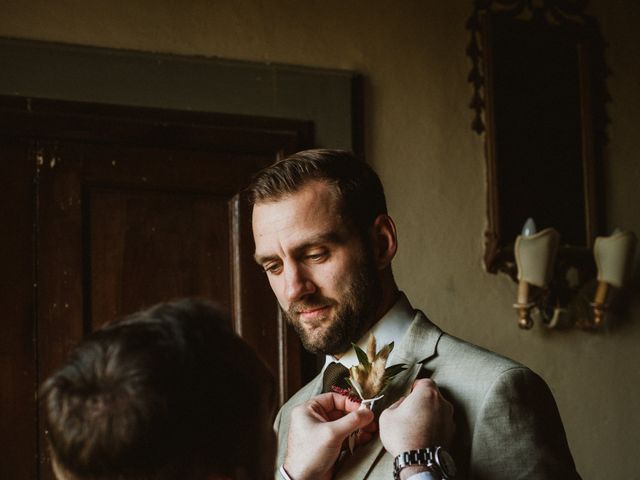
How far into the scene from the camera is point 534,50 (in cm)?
387

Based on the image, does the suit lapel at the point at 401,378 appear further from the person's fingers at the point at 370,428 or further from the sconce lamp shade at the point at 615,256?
the sconce lamp shade at the point at 615,256

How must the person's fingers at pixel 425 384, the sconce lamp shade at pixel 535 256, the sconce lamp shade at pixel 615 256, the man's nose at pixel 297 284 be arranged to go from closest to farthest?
the person's fingers at pixel 425 384 < the man's nose at pixel 297 284 < the sconce lamp shade at pixel 535 256 < the sconce lamp shade at pixel 615 256

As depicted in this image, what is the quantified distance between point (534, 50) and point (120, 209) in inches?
73.3

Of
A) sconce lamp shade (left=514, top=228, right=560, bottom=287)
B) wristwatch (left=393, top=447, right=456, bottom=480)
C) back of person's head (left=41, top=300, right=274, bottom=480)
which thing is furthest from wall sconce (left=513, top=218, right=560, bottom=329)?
back of person's head (left=41, top=300, right=274, bottom=480)

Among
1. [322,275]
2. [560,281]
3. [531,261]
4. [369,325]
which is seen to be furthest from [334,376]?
[560,281]

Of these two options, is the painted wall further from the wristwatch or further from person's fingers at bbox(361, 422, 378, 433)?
the wristwatch

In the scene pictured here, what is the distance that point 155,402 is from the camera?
3.68 feet

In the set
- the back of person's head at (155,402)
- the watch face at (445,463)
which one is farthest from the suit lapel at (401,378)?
the back of person's head at (155,402)

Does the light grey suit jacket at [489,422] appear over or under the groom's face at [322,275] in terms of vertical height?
under

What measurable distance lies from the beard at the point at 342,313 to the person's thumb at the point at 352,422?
0.33 meters

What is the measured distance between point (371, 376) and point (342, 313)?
248mm

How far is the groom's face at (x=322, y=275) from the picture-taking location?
212cm

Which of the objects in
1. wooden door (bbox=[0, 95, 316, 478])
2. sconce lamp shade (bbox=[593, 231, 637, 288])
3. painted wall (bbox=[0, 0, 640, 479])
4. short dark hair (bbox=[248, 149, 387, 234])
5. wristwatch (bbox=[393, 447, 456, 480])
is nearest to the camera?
wristwatch (bbox=[393, 447, 456, 480])

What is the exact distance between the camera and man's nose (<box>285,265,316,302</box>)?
82.7 inches
